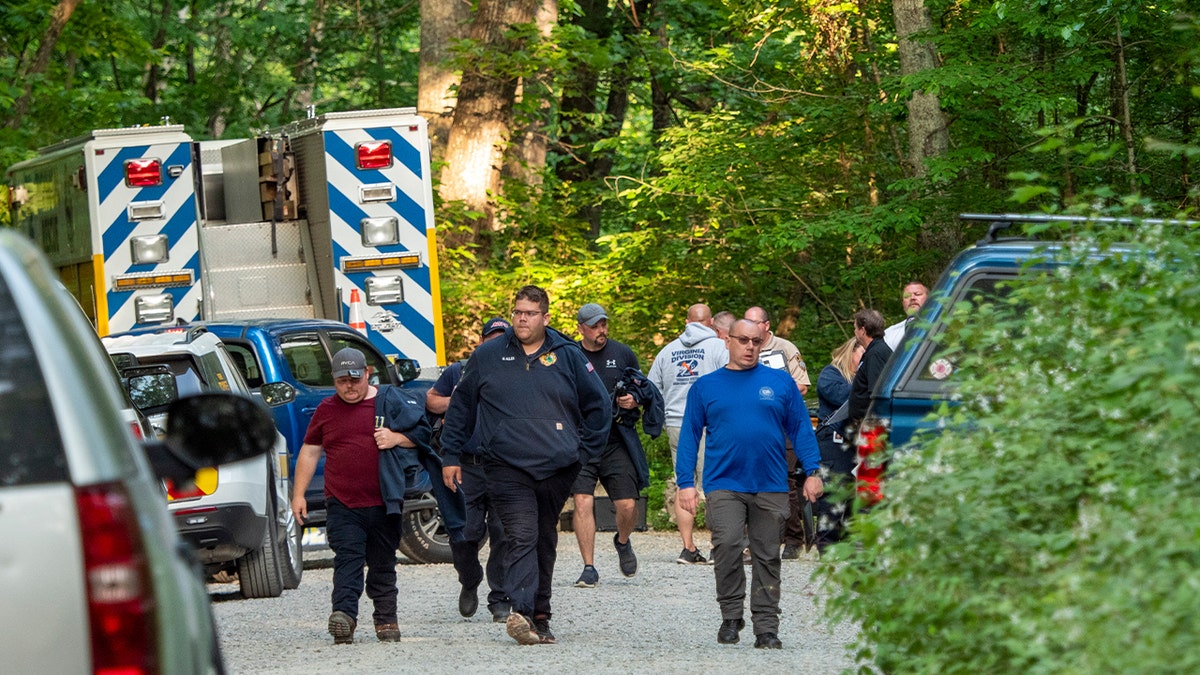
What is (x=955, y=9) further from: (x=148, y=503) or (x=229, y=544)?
(x=148, y=503)

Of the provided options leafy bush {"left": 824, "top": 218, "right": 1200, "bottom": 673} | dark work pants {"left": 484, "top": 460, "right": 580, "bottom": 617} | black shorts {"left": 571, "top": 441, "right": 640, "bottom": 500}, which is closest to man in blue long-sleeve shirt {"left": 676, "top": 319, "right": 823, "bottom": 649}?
dark work pants {"left": 484, "top": 460, "right": 580, "bottom": 617}

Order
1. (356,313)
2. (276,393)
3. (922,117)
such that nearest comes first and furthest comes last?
(276,393)
(356,313)
(922,117)

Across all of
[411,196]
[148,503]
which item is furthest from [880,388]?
[411,196]

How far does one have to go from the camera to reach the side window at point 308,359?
1418cm

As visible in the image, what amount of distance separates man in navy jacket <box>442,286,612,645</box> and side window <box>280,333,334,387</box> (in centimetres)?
412

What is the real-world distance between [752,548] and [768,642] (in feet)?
1.64

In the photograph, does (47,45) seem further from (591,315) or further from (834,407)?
(834,407)

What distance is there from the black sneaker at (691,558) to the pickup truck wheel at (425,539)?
6.28ft

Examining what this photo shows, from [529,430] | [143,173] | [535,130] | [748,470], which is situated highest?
[535,130]

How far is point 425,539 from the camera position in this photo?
48.2 feet

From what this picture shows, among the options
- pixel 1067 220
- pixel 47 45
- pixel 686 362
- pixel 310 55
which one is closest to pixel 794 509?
pixel 686 362

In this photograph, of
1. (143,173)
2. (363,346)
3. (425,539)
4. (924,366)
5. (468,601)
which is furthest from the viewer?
(143,173)

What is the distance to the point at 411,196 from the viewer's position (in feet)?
53.9

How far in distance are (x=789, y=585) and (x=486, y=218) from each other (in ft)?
34.9
